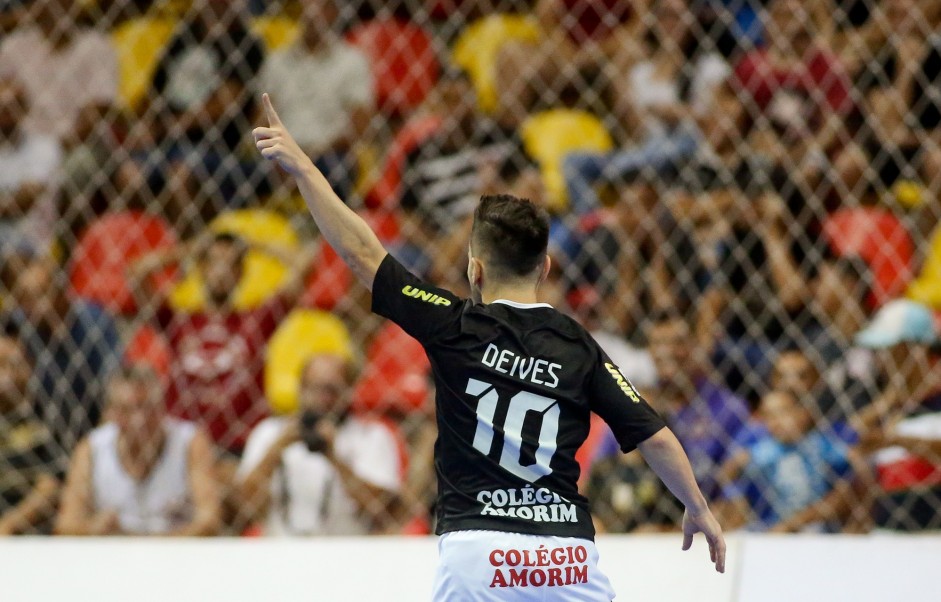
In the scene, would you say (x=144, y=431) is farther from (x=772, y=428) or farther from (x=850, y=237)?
(x=850, y=237)

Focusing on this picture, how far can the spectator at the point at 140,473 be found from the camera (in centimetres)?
491

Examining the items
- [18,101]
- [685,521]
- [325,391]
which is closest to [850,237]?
[325,391]

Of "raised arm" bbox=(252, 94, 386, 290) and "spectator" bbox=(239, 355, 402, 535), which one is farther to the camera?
"spectator" bbox=(239, 355, 402, 535)

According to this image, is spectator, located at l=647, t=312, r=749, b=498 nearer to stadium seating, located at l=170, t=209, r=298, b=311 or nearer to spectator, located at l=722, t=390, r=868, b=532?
spectator, located at l=722, t=390, r=868, b=532

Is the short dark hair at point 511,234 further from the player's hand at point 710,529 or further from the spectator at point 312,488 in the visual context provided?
the spectator at point 312,488

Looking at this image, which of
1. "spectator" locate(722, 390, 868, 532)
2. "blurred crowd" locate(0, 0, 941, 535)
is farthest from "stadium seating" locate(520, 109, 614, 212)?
"spectator" locate(722, 390, 868, 532)

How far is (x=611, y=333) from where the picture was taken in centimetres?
548

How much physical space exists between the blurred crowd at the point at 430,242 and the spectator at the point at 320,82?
0.6 inches

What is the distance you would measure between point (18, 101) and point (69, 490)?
2681 millimetres

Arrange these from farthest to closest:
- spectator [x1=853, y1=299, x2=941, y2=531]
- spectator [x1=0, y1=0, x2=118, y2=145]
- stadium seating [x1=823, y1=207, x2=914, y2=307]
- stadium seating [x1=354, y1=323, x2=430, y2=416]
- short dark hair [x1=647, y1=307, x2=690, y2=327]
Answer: spectator [x1=0, y1=0, x2=118, y2=145] → stadium seating [x1=823, y1=207, x2=914, y2=307] → stadium seating [x1=354, y1=323, x2=430, y2=416] → short dark hair [x1=647, y1=307, x2=690, y2=327] → spectator [x1=853, y1=299, x2=941, y2=531]

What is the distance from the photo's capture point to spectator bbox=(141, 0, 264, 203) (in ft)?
21.1

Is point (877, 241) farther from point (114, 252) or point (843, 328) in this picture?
point (114, 252)

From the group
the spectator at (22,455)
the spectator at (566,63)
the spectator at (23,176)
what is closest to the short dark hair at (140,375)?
the spectator at (22,455)

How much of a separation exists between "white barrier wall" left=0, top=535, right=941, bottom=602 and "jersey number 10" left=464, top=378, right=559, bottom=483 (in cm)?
133
